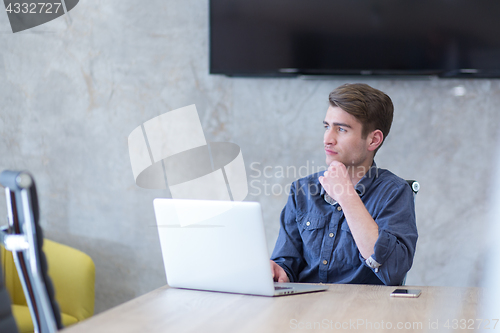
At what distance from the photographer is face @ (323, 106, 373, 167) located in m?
1.56

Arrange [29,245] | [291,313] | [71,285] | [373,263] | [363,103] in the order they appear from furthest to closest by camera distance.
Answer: [71,285]
[363,103]
[373,263]
[291,313]
[29,245]

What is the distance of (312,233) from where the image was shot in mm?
1571

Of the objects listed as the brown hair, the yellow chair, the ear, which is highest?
the brown hair

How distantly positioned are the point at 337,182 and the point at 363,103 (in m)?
0.29

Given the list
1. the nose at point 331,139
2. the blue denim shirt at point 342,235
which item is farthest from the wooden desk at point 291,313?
the nose at point 331,139

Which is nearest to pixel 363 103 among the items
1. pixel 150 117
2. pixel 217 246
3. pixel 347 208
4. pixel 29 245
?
pixel 347 208

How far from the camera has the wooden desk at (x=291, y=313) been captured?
3.28 feet

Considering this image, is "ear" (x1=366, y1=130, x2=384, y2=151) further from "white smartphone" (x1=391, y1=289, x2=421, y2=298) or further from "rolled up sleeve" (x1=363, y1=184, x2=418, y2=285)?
"white smartphone" (x1=391, y1=289, x2=421, y2=298)

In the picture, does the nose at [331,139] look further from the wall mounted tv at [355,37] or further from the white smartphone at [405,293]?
the wall mounted tv at [355,37]

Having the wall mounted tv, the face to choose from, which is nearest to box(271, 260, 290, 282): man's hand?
the face

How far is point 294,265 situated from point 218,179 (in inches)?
42.7

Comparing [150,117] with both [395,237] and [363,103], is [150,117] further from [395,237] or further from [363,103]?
[395,237]

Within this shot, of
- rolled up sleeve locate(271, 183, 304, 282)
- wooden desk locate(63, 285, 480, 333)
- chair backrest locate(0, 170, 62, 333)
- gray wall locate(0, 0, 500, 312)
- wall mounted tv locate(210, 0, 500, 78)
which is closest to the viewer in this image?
chair backrest locate(0, 170, 62, 333)

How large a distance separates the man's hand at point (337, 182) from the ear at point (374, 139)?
0.16 meters
